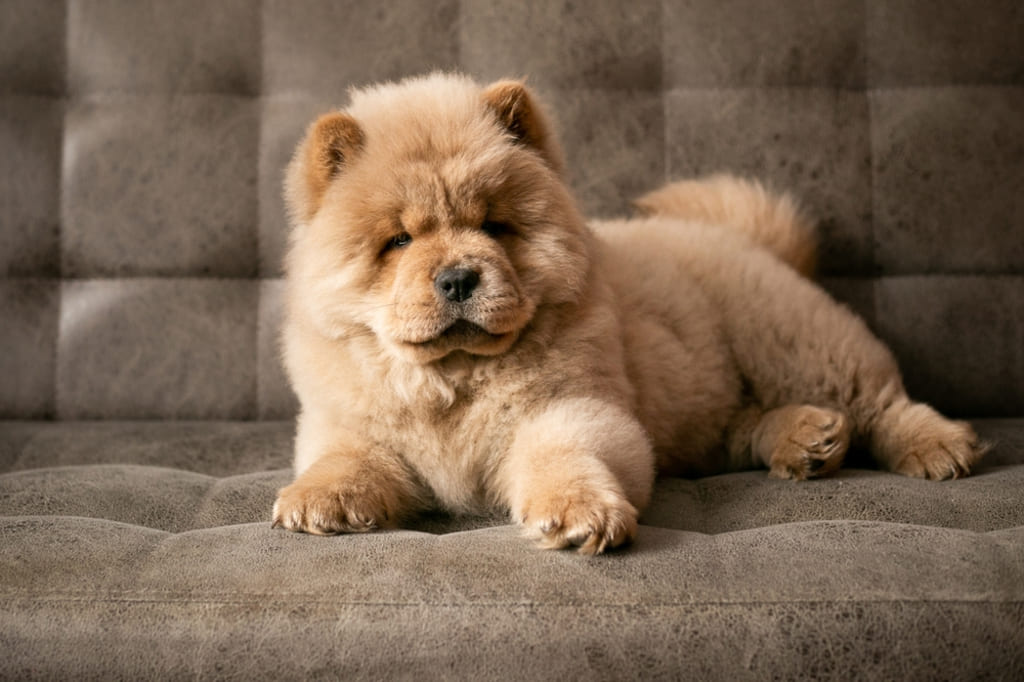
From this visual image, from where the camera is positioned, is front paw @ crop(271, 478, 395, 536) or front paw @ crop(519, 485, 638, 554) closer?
front paw @ crop(519, 485, 638, 554)

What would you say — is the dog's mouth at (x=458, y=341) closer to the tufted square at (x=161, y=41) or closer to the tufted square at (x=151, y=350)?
the tufted square at (x=151, y=350)

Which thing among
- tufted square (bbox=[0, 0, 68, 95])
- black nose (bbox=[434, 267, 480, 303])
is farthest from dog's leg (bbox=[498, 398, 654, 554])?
tufted square (bbox=[0, 0, 68, 95])

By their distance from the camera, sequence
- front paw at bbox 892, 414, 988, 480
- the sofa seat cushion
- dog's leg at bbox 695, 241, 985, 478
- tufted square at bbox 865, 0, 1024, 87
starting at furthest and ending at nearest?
1. tufted square at bbox 865, 0, 1024, 87
2. dog's leg at bbox 695, 241, 985, 478
3. front paw at bbox 892, 414, 988, 480
4. the sofa seat cushion

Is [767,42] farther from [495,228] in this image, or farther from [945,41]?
[495,228]

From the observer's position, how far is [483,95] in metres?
1.62

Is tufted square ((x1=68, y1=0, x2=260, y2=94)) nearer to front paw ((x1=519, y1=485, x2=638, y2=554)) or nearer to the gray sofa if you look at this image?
the gray sofa

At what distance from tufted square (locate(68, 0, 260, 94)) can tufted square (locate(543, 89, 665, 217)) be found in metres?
0.91

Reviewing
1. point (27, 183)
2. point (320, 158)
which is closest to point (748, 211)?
point (320, 158)

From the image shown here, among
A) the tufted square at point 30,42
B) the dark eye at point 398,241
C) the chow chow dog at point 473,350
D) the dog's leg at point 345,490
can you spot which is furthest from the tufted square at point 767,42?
the tufted square at point 30,42

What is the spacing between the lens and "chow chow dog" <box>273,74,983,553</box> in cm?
140

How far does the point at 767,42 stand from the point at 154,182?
5.86 ft

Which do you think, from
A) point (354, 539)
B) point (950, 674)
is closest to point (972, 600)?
point (950, 674)

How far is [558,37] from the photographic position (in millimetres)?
2451

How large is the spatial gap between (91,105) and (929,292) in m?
2.45
